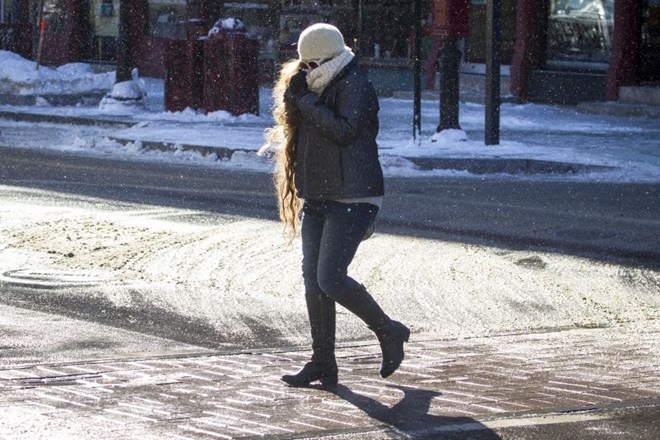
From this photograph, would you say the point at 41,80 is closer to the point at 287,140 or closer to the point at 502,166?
the point at 502,166

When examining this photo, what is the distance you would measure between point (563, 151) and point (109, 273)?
990cm

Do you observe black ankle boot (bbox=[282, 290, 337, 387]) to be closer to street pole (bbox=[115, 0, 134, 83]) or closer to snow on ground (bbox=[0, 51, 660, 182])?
snow on ground (bbox=[0, 51, 660, 182])

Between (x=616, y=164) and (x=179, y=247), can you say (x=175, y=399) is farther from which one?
(x=616, y=164)

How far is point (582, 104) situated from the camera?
27.9m

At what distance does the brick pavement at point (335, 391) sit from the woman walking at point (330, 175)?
25cm

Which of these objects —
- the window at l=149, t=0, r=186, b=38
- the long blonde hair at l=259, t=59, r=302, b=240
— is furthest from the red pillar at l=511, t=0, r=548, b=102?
the long blonde hair at l=259, t=59, r=302, b=240

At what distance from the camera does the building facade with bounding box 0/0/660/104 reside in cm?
2775

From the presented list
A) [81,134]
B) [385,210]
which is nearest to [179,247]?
[385,210]

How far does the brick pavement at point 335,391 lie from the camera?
20.6 ft

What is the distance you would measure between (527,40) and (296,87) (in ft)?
75.4

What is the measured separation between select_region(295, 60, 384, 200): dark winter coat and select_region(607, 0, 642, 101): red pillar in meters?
21.3

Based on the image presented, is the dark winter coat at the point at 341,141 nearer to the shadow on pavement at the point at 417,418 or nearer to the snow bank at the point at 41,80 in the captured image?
the shadow on pavement at the point at 417,418

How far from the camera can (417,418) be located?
6492 mm

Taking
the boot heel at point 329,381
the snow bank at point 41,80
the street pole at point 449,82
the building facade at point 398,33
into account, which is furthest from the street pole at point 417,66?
the snow bank at point 41,80
